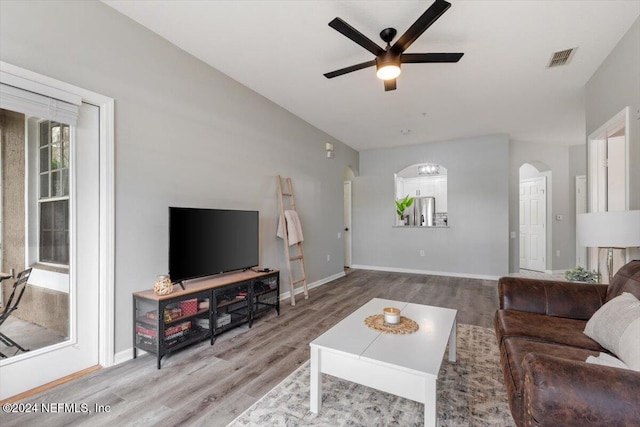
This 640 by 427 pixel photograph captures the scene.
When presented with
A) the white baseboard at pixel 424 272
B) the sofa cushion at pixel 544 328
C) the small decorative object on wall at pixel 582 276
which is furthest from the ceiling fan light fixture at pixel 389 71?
the white baseboard at pixel 424 272

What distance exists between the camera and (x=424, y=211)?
285 inches

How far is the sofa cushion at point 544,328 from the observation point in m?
1.71

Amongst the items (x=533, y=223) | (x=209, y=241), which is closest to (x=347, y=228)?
(x=533, y=223)

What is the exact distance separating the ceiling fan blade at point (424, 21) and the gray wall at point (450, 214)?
4319 mm

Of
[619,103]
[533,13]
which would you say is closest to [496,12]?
[533,13]

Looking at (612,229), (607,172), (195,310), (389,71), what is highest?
(389,71)

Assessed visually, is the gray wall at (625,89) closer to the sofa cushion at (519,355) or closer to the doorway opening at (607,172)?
the doorway opening at (607,172)

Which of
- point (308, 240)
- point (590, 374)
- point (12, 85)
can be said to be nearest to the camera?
point (590, 374)

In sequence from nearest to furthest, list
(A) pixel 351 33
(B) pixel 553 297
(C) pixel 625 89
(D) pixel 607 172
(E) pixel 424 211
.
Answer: (A) pixel 351 33 → (B) pixel 553 297 → (C) pixel 625 89 → (D) pixel 607 172 → (E) pixel 424 211

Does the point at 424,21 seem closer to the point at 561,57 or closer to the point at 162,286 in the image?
the point at 561,57

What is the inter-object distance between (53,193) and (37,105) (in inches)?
24.0

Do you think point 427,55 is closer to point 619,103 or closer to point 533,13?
point 533,13

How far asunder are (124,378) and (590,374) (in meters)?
2.69

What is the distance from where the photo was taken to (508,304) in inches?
91.0
